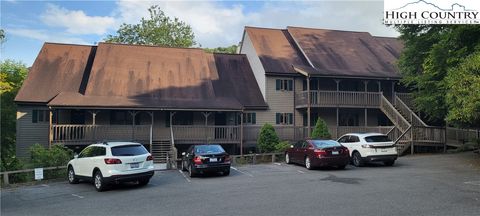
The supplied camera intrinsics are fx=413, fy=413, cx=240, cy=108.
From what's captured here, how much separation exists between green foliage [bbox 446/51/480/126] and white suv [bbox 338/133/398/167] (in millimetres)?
2889

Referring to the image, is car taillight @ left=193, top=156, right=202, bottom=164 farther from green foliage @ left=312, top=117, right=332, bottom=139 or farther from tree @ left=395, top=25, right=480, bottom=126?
tree @ left=395, top=25, right=480, bottom=126

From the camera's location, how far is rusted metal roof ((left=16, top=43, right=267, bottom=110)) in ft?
88.2

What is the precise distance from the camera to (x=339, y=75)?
1177 inches

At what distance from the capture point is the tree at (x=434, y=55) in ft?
62.8

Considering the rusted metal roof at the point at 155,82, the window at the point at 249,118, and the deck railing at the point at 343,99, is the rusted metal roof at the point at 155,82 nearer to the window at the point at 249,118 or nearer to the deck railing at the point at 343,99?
the window at the point at 249,118

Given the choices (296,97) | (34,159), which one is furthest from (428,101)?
(34,159)

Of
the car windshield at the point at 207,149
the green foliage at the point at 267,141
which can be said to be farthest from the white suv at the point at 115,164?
the green foliage at the point at 267,141

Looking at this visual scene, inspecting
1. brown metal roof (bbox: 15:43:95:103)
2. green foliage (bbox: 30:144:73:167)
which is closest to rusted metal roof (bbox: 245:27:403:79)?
brown metal roof (bbox: 15:43:95:103)

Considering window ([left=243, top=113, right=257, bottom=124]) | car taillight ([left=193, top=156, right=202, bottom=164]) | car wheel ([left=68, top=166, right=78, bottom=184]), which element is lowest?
car wheel ([left=68, top=166, right=78, bottom=184])

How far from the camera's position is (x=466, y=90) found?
16.5 metres

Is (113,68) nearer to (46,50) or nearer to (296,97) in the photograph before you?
(46,50)

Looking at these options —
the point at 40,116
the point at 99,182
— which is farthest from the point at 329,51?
the point at 99,182

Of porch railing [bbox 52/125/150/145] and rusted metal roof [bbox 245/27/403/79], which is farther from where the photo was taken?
rusted metal roof [bbox 245/27/403/79]

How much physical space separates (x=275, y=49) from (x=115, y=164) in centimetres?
2300
